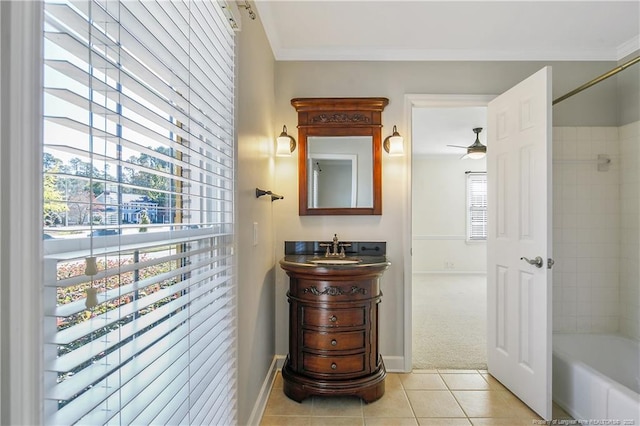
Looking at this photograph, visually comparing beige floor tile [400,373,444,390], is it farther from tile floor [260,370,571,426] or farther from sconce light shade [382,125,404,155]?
sconce light shade [382,125,404,155]

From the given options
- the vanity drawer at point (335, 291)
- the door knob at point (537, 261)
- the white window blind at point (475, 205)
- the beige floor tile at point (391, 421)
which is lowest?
the beige floor tile at point (391, 421)

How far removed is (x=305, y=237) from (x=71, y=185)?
7.01 feet

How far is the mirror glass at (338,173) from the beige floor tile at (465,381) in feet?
4.54

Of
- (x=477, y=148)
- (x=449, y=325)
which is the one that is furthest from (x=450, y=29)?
(x=449, y=325)

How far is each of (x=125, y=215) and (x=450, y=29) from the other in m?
2.39

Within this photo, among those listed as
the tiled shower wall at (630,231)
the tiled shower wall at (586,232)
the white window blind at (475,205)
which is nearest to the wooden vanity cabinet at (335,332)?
the tiled shower wall at (586,232)

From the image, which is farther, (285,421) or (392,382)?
(392,382)

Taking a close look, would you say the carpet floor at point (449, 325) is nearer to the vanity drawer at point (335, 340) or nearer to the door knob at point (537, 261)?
the vanity drawer at point (335, 340)

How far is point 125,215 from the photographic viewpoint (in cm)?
81

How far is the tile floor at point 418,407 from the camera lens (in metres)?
2.04

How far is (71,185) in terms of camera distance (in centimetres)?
64

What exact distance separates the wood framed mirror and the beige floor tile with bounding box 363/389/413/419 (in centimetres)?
127

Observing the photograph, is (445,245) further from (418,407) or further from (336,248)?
(418,407)

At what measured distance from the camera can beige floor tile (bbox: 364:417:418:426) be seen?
200 centimetres
